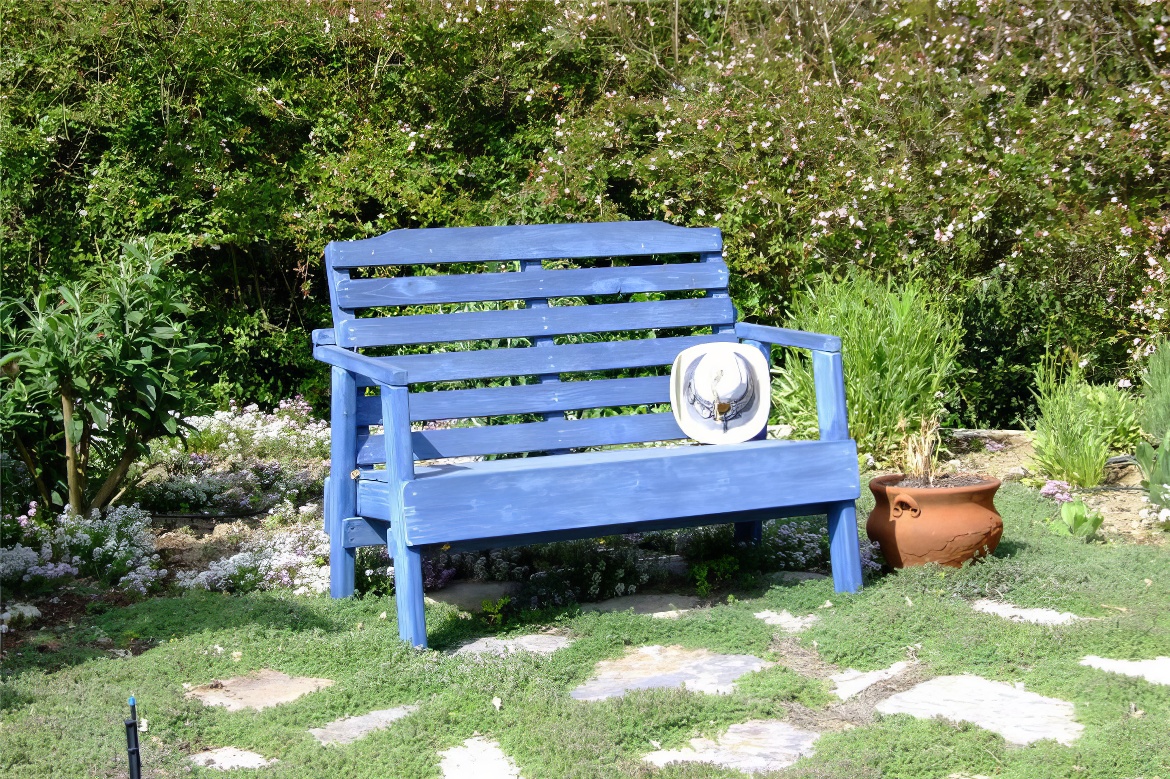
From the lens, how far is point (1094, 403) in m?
5.62

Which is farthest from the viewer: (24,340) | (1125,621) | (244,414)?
(244,414)

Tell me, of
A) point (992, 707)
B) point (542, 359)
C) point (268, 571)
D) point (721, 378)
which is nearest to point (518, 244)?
point (542, 359)

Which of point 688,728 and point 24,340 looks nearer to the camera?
point 688,728

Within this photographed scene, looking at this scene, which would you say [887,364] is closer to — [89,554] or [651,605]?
[651,605]

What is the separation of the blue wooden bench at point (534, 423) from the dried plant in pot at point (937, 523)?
19 cm

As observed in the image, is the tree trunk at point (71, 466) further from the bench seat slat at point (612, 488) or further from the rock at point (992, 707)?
the rock at point (992, 707)

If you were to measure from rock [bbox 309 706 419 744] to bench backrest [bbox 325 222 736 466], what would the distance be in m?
1.13

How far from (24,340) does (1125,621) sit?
12.8 feet

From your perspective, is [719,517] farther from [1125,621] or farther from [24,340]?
[24,340]

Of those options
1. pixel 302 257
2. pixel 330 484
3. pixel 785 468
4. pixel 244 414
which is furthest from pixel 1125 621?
pixel 302 257

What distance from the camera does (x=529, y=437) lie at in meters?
4.10

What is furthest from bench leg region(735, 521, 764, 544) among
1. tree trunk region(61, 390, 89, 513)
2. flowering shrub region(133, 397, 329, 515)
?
tree trunk region(61, 390, 89, 513)

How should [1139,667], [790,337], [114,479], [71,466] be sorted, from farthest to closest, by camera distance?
1. [114,479]
2. [71,466]
3. [790,337]
4. [1139,667]

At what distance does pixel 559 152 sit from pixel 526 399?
327 cm
